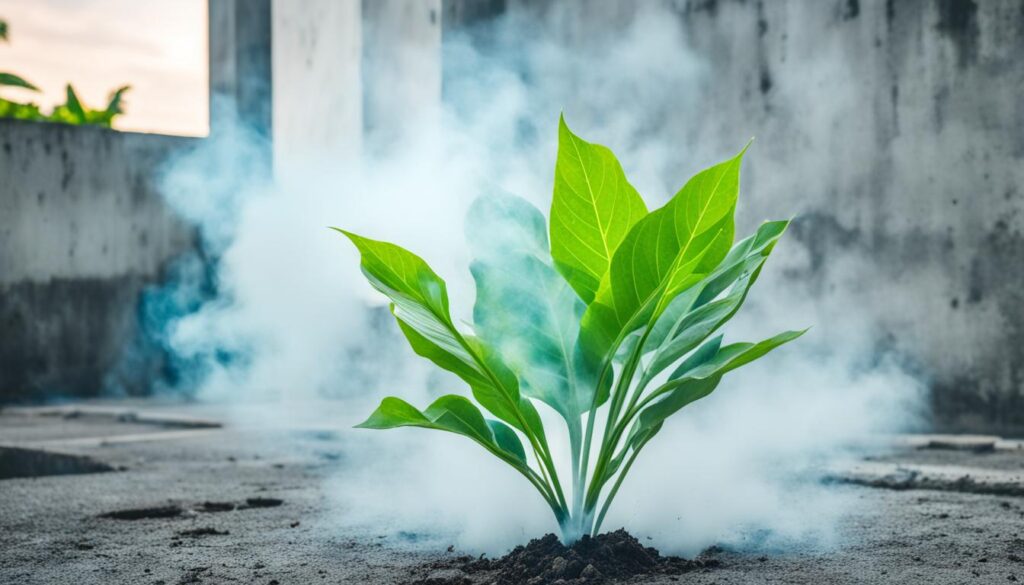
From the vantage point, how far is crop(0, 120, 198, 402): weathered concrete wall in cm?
871

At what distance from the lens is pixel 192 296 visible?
32.1ft

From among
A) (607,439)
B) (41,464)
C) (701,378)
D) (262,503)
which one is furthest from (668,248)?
(41,464)

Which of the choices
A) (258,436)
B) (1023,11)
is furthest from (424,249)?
(1023,11)

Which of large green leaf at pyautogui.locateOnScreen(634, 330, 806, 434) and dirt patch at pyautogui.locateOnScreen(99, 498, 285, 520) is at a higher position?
large green leaf at pyautogui.locateOnScreen(634, 330, 806, 434)

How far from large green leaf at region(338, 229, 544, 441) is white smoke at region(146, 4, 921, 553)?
12.7 inches

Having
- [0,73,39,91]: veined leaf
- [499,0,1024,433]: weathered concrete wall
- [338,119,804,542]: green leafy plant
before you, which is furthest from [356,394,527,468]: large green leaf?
[0,73,39,91]: veined leaf

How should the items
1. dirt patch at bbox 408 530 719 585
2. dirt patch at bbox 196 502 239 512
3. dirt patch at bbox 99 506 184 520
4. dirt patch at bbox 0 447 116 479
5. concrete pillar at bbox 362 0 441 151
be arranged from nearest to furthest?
dirt patch at bbox 408 530 719 585 < dirt patch at bbox 99 506 184 520 < dirt patch at bbox 196 502 239 512 < dirt patch at bbox 0 447 116 479 < concrete pillar at bbox 362 0 441 151

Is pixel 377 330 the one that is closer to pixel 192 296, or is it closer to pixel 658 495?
pixel 192 296

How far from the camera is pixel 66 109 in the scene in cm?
1098

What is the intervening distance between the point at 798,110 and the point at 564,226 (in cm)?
396

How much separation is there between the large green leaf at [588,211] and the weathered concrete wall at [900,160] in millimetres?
3563

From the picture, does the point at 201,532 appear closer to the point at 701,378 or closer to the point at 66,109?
the point at 701,378

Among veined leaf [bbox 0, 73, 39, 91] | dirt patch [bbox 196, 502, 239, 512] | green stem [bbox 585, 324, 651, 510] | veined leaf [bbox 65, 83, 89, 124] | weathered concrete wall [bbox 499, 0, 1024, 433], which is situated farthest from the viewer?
veined leaf [bbox 65, 83, 89, 124]

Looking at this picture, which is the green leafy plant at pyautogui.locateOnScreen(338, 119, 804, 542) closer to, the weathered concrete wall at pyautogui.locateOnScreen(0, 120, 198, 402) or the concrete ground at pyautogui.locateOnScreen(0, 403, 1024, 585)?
the concrete ground at pyautogui.locateOnScreen(0, 403, 1024, 585)
